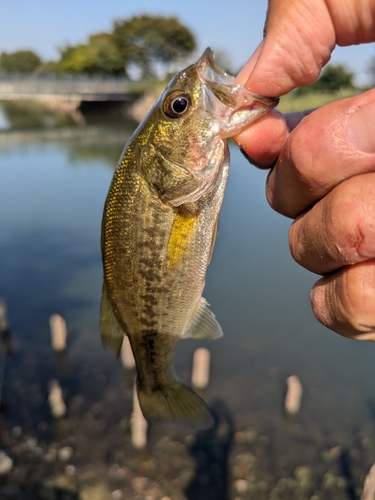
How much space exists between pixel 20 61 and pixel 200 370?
10816 centimetres

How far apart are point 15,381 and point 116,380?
234cm

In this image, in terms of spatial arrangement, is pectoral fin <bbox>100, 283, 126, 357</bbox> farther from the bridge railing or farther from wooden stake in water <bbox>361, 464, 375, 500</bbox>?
the bridge railing

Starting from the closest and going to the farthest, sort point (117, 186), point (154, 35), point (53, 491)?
point (117, 186) < point (53, 491) < point (154, 35)

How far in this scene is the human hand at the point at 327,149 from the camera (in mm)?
1576

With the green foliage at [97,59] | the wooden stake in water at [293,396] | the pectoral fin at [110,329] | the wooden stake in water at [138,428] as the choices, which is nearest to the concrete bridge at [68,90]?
the green foliage at [97,59]

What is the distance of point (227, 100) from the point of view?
1.82 metres

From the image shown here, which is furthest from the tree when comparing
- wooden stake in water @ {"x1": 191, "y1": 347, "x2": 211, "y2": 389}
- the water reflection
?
the water reflection

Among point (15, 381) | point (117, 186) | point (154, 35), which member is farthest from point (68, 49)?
point (117, 186)

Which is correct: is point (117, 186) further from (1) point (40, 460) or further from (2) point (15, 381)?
(2) point (15, 381)

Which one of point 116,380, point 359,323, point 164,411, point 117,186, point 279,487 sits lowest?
point 279,487

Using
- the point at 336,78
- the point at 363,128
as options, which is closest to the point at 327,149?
the point at 363,128

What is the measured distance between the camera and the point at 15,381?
362 inches

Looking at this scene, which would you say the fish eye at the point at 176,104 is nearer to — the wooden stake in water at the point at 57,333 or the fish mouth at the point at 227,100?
the fish mouth at the point at 227,100

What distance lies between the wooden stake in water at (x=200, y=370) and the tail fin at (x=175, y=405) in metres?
5.98
